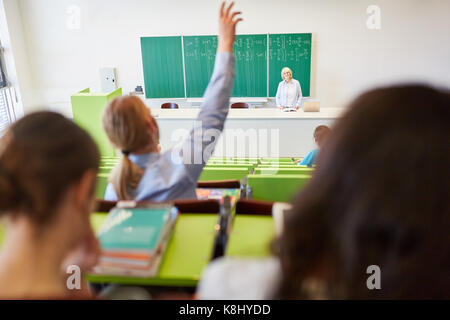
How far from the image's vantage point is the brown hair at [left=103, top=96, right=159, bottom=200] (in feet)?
5.21

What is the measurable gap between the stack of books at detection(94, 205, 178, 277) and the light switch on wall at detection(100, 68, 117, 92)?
732cm

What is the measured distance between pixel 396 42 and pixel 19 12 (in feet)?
25.0

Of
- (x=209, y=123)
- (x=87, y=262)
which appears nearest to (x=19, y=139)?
(x=87, y=262)

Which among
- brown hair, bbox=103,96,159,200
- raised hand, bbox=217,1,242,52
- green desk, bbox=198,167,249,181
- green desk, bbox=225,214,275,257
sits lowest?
green desk, bbox=198,167,249,181

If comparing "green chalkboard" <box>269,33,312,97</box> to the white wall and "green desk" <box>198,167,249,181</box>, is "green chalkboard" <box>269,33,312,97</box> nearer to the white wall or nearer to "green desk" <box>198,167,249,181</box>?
the white wall

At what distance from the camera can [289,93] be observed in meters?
7.23

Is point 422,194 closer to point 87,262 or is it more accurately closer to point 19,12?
point 87,262

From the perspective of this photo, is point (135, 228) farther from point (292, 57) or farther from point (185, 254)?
point (292, 57)

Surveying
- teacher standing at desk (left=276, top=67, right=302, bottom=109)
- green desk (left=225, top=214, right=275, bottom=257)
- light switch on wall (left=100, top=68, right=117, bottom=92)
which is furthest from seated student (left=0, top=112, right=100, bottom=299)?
light switch on wall (left=100, top=68, right=117, bottom=92)

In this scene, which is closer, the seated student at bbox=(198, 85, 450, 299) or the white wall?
the seated student at bbox=(198, 85, 450, 299)

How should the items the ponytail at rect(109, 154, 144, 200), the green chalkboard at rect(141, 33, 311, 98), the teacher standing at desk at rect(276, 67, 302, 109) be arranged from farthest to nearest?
1. the green chalkboard at rect(141, 33, 311, 98)
2. the teacher standing at desk at rect(276, 67, 302, 109)
3. the ponytail at rect(109, 154, 144, 200)

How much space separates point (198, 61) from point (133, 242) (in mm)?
7066

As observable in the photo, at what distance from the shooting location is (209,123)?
1.66m

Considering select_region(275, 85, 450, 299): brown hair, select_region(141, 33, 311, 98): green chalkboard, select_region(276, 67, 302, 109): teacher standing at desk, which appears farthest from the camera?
select_region(141, 33, 311, 98): green chalkboard
